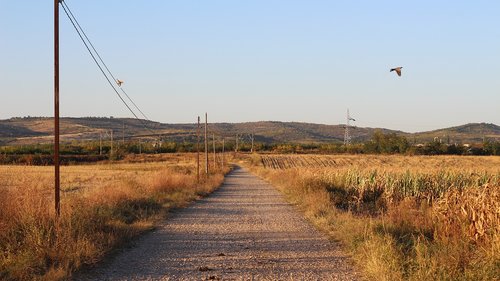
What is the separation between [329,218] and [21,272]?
10405 millimetres

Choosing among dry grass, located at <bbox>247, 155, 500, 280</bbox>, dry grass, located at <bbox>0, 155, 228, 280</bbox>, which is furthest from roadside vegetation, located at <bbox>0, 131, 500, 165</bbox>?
dry grass, located at <bbox>247, 155, 500, 280</bbox>

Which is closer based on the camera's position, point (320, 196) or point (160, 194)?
point (320, 196)

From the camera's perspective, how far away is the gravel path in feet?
32.0

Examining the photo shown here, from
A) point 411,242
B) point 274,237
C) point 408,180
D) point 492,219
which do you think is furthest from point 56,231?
point 408,180

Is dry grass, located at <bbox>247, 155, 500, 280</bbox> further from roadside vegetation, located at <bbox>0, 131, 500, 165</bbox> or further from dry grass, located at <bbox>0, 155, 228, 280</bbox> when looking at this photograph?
roadside vegetation, located at <bbox>0, 131, 500, 165</bbox>

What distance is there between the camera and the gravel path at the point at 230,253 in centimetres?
974

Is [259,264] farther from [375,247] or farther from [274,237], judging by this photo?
[274,237]

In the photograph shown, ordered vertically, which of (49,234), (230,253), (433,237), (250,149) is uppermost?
(49,234)

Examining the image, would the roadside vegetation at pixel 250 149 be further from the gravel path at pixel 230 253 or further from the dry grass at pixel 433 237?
the dry grass at pixel 433 237

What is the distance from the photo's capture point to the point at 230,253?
39.0 ft

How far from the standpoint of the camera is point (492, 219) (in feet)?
33.3

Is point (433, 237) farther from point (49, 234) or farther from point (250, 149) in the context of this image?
point (250, 149)

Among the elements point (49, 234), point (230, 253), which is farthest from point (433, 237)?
point (49, 234)

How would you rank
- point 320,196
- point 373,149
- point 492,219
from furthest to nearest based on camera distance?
point 373,149
point 320,196
point 492,219
